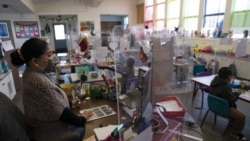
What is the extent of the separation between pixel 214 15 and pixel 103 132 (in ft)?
18.6

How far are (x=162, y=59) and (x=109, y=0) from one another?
28.0 ft

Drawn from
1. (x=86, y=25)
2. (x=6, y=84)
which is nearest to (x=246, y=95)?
(x=6, y=84)

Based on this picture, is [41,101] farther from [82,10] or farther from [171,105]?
[82,10]

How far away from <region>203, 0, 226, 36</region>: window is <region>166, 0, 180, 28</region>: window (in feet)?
4.30

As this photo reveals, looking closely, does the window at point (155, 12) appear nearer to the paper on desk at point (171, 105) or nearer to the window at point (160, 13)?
the window at point (160, 13)

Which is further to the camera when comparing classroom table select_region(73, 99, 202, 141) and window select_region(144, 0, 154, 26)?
window select_region(144, 0, 154, 26)

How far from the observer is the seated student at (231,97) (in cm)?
220

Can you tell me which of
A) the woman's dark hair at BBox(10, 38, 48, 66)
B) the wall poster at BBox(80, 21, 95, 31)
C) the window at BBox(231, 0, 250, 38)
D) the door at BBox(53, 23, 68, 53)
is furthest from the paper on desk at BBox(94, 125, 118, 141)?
the door at BBox(53, 23, 68, 53)


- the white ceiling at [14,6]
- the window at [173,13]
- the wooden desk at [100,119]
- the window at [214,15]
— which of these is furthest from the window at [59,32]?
the wooden desk at [100,119]

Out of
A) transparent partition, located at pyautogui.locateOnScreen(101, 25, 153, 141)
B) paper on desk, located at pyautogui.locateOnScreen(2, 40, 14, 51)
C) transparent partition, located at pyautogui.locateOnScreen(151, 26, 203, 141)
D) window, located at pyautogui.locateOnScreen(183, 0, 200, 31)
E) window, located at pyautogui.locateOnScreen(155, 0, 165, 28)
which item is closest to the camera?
transparent partition, located at pyautogui.locateOnScreen(101, 25, 153, 141)

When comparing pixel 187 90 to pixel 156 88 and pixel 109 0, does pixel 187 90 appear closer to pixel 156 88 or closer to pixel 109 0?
pixel 156 88

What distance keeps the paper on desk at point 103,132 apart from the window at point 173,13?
6.53 metres

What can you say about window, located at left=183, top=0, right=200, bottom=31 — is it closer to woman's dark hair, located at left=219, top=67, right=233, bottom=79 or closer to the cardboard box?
woman's dark hair, located at left=219, top=67, right=233, bottom=79

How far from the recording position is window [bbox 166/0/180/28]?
6781mm
